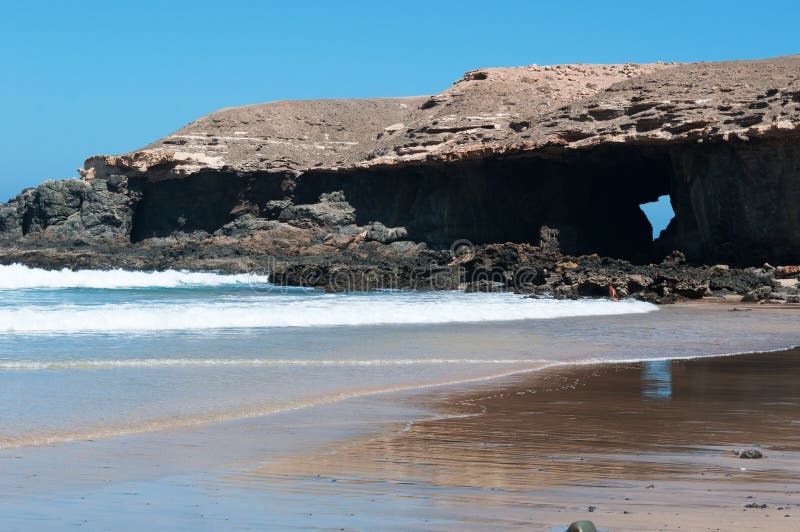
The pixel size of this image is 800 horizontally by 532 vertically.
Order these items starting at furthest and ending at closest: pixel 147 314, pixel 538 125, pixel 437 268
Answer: pixel 538 125, pixel 437 268, pixel 147 314

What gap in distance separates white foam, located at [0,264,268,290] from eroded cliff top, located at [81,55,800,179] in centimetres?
965

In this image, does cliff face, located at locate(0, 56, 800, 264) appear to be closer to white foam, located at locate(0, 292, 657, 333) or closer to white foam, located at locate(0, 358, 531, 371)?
white foam, located at locate(0, 292, 657, 333)

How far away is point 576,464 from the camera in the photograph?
586 centimetres

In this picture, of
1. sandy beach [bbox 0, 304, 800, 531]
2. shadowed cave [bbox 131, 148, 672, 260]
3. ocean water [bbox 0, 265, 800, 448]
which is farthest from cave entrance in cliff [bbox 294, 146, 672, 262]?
sandy beach [bbox 0, 304, 800, 531]

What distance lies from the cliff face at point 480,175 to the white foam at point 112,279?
3.53 m

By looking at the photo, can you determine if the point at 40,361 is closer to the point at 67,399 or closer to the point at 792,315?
the point at 67,399

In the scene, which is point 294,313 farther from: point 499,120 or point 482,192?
point 499,120

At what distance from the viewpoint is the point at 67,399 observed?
8570 millimetres

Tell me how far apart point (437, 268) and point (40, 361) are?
75.3 ft

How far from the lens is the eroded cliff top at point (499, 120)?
35.2 meters

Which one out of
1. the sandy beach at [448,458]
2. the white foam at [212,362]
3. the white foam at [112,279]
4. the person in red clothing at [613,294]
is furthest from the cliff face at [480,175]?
the sandy beach at [448,458]

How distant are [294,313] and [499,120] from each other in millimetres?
27454

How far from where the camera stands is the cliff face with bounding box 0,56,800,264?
1314 inches

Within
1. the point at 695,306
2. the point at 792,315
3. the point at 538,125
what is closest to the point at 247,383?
the point at 792,315
